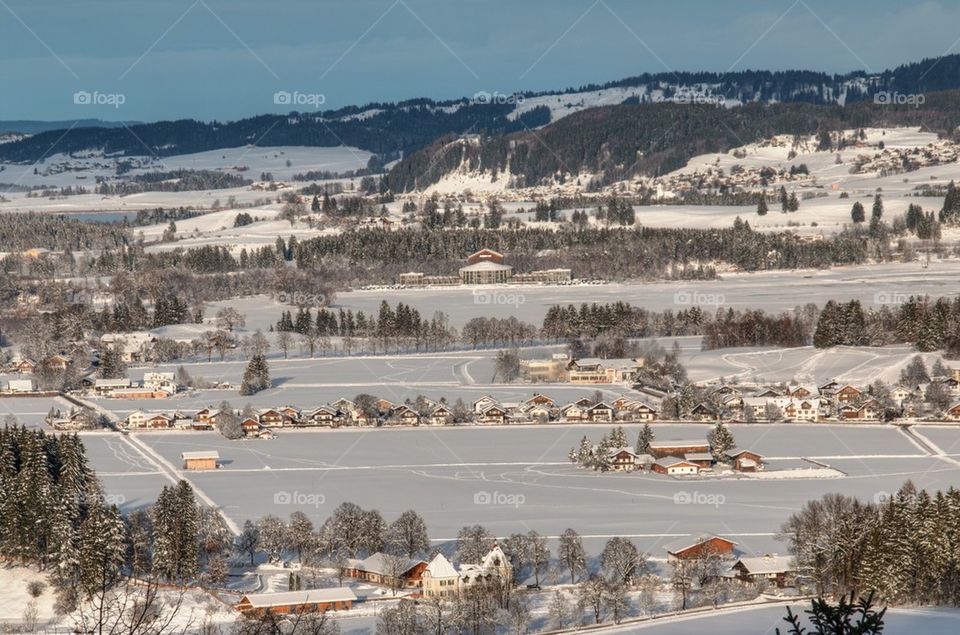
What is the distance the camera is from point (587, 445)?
31.6 m

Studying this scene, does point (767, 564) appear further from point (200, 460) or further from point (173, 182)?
point (173, 182)

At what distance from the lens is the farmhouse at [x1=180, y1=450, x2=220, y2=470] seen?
102 ft

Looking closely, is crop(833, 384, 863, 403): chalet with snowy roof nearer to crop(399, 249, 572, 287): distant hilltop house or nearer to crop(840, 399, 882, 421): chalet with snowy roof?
crop(840, 399, 882, 421): chalet with snowy roof

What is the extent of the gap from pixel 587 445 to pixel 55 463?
1169 cm

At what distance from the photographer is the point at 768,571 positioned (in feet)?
72.9

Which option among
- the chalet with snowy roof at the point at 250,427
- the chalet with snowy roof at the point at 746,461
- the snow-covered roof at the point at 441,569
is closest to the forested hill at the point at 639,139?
the chalet with snowy roof at the point at 250,427

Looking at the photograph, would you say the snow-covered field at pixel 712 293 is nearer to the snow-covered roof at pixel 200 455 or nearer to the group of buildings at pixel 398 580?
the snow-covered roof at pixel 200 455

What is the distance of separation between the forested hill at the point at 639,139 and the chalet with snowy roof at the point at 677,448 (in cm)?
9121

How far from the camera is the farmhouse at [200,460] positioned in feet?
102

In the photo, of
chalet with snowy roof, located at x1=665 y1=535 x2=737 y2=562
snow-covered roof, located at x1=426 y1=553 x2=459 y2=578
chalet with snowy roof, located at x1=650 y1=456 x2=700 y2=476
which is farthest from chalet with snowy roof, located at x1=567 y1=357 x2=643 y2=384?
snow-covered roof, located at x1=426 y1=553 x2=459 y2=578

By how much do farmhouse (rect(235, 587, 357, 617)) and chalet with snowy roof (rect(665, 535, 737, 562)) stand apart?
549 centimetres

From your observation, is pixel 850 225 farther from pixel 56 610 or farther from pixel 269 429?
pixel 56 610

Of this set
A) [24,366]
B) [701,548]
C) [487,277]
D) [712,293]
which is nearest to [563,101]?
[487,277]

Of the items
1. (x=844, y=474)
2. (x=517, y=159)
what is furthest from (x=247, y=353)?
(x=517, y=159)
